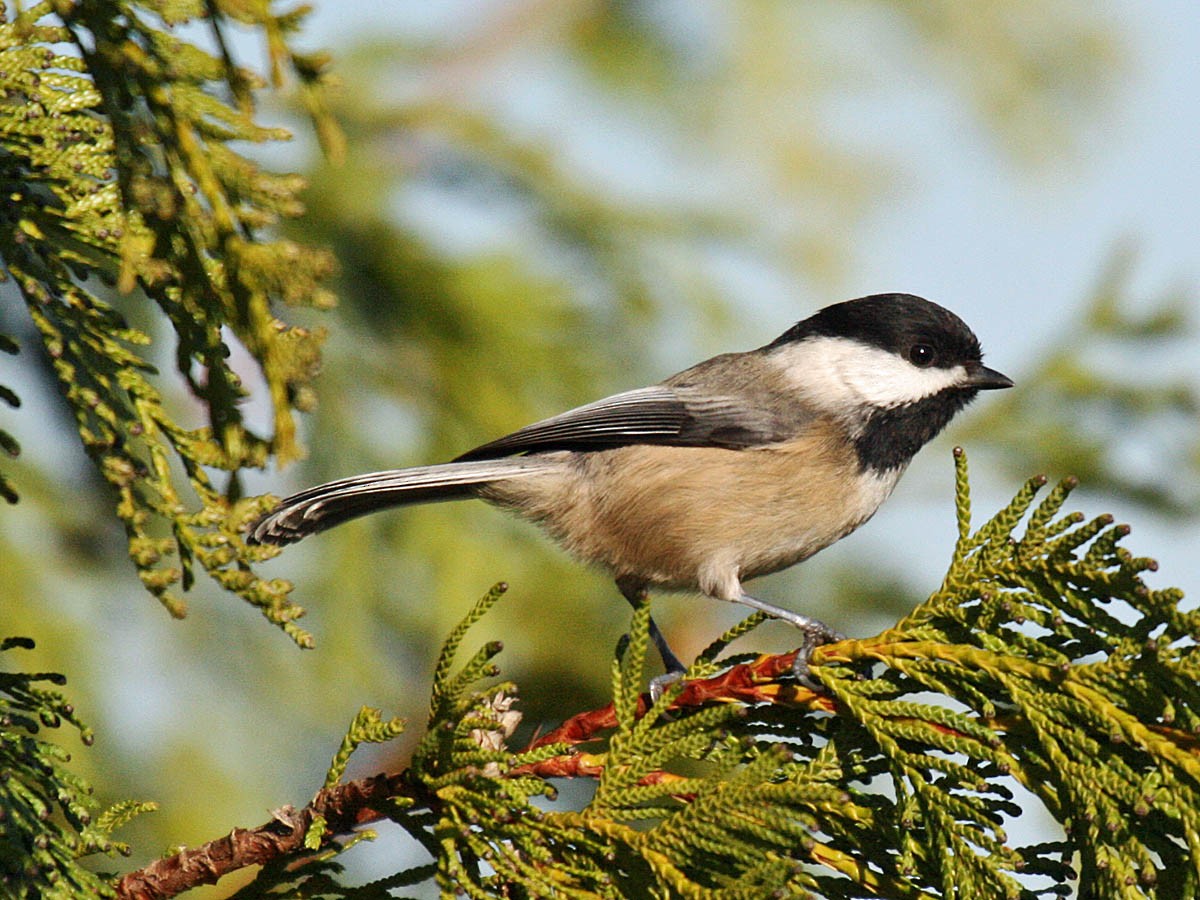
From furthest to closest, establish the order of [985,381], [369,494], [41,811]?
[985,381]
[369,494]
[41,811]

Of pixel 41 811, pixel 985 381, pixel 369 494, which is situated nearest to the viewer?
pixel 41 811

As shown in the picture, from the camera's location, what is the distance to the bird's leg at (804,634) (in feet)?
5.49

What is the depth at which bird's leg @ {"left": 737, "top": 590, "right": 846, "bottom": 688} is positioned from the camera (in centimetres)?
167

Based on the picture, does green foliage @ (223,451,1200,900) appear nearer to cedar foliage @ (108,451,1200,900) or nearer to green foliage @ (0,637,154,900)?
cedar foliage @ (108,451,1200,900)

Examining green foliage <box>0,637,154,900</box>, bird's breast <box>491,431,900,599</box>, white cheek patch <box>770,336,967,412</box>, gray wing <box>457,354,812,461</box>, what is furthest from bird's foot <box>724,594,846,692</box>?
green foliage <box>0,637,154,900</box>

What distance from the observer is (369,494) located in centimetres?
249

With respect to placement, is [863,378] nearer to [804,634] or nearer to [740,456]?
[740,456]

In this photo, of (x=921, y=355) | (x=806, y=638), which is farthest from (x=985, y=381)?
(x=806, y=638)

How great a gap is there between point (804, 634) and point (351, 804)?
1071 mm

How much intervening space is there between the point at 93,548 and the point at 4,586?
0.33 m

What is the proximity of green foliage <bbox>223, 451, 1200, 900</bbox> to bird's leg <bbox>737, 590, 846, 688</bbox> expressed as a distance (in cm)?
2

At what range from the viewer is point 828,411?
2.87m

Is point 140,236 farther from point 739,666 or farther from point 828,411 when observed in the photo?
point 828,411

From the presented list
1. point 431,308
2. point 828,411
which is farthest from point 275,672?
point 828,411
